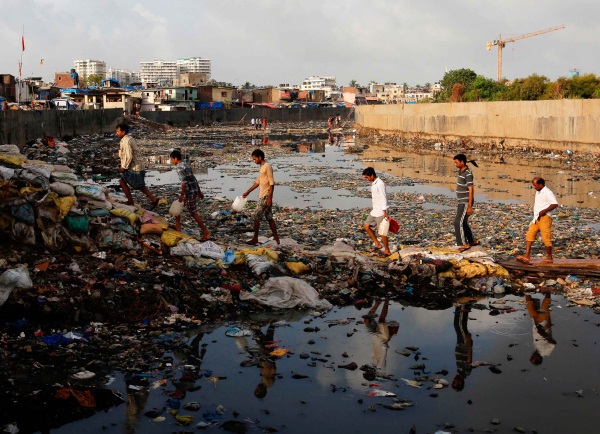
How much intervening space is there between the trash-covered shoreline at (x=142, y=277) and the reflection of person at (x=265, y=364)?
21.8 inches

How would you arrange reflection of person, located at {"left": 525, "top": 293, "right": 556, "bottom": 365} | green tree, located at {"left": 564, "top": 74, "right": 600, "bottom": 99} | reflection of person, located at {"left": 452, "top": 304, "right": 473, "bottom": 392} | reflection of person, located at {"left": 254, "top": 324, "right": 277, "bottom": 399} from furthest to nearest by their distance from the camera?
green tree, located at {"left": 564, "top": 74, "right": 600, "bottom": 99} < reflection of person, located at {"left": 525, "top": 293, "right": 556, "bottom": 365} < reflection of person, located at {"left": 452, "top": 304, "right": 473, "bottom": 392} < reflection of person, located at {"left": 254, "top": 324, "right": 277, "bottom": 399}

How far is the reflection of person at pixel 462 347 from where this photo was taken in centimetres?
533

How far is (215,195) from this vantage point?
1595 centimetres

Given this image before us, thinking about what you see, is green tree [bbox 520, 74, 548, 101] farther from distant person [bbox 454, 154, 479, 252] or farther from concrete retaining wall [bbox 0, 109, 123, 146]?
distant person [bbox 454, 154, 479, 252]

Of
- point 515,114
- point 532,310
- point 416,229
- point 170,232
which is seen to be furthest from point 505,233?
point 515,114

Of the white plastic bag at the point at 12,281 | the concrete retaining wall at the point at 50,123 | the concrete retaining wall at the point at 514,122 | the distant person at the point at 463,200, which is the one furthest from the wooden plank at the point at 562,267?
the concrete retaining wall at the point at 514,122

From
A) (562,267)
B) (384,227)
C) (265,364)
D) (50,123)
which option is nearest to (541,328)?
(562,267)

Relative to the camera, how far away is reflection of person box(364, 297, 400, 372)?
18.8 ft

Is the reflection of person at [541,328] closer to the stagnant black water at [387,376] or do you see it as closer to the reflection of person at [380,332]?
the stagnant black water at [387,376]

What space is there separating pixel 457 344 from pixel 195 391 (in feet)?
8.25

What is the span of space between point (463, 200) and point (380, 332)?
275cm

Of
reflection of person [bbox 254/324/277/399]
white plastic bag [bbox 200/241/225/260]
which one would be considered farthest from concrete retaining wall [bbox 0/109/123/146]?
reflection of person [bbox 254/324/277/399]

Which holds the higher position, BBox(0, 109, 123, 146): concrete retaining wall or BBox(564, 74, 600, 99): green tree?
BBox(564, 74, 600, 99): green tree

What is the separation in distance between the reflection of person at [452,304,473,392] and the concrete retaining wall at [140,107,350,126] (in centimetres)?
5571
